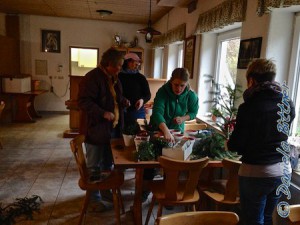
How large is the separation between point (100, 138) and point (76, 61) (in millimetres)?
5663

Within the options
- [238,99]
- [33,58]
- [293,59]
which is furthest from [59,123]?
[293,59]

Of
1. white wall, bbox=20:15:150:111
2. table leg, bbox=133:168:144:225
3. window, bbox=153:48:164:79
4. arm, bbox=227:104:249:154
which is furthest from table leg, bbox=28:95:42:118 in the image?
arm, bbox=227:104:249:154

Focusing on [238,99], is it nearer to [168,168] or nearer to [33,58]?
[168,168]

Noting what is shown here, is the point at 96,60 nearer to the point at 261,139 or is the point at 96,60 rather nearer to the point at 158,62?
the point at 158,62

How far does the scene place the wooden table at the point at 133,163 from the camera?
1748 millimetres

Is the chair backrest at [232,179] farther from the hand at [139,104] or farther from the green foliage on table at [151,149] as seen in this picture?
the hand at [139,104]

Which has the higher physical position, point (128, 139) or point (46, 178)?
point (128, 139)

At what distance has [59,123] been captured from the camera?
19.9 ft

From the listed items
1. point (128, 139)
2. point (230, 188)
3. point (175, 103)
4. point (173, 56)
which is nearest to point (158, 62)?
point (173, 56)

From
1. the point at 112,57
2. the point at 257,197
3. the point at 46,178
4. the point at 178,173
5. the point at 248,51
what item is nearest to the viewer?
the point at 257,197

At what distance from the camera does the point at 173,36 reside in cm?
474

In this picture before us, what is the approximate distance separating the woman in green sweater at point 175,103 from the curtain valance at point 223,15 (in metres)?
0.89

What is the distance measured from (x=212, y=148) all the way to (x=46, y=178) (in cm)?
204

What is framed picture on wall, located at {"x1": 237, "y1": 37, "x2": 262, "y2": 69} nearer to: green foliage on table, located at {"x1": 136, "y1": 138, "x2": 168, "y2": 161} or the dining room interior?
the dining room interior
